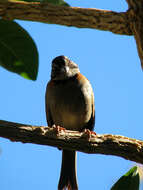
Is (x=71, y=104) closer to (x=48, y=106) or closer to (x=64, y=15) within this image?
(x=48, y=106)

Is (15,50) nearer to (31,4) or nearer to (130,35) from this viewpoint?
(31,4)

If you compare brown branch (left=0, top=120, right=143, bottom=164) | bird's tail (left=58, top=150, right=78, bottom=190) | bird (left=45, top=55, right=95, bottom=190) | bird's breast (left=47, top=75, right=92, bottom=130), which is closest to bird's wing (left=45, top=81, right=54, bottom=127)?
bird (left=45, top=55, right=95, bottom=190)

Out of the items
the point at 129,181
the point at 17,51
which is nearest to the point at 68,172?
the point at 129,181

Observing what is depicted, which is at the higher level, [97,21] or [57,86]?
[57,86]

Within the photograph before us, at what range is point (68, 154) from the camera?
5.03 metres

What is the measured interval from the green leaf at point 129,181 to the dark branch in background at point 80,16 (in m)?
1.12

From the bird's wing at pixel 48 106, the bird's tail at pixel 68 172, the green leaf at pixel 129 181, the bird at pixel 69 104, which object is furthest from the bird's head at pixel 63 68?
the green leaf at pixel 129 181

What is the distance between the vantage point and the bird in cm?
482

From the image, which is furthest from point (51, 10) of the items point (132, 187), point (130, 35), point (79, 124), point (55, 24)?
point (79, 124)

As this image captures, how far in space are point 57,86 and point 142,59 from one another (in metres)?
2.16

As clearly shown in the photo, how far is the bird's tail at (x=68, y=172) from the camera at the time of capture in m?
4.57

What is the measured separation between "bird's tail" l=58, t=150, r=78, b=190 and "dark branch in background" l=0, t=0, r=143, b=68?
2444mm

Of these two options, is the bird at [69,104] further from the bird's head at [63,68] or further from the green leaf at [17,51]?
the green leaf at [17,51]

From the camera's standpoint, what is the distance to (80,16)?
288cm
